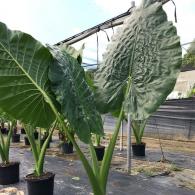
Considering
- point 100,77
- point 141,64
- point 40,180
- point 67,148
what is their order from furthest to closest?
point 67,148 < point 40,180 < point 100,77 < point 141,64

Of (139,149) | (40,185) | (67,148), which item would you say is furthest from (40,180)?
(67,148)

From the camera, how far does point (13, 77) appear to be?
1771mm

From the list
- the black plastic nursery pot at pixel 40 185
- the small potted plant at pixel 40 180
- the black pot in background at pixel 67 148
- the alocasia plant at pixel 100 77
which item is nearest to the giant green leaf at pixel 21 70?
the alocasia plant at pixel 100 77

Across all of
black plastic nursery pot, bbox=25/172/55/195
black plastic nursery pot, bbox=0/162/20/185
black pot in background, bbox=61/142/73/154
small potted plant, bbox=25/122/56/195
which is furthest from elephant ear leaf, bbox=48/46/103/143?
black pot in background, bbox=61/142/73/154

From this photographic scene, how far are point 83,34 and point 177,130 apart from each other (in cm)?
277

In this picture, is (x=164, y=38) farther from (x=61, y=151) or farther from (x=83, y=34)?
(x=61, y=151)

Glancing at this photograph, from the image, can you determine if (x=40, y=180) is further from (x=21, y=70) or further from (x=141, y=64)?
(x=141, y=64)

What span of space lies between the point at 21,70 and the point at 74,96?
13.2 inches

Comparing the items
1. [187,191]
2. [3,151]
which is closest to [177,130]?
[187,191]

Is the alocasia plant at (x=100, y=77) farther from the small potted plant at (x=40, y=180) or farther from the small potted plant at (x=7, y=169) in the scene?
the small potted plant at (x=7, y=169)

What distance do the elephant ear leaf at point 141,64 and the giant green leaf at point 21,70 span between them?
36 cm

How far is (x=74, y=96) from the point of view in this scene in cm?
173

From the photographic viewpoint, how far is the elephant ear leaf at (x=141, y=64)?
1.54m

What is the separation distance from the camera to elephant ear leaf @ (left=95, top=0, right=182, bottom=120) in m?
1.54
